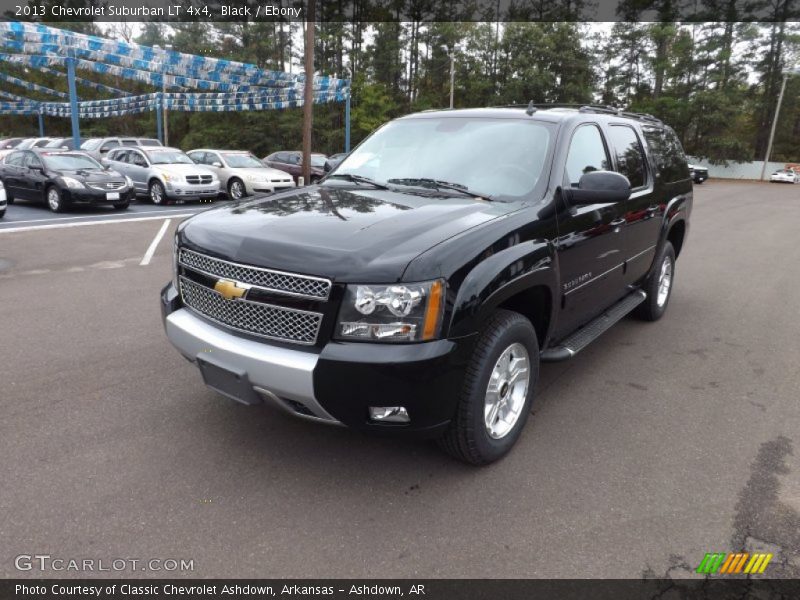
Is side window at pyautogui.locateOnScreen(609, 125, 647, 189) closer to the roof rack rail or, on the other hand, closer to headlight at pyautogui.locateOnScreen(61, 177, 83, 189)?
the roof rack rail

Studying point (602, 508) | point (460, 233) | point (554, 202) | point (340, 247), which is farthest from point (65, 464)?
point (554, 202)

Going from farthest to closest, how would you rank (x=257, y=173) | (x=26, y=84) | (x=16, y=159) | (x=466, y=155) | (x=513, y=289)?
(x=26, y=84) → (x=257, y=173) → (x=16, y=159) → (x=466, y=155) → (x=513, y=289)

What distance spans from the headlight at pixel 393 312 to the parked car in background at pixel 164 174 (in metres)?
15.0

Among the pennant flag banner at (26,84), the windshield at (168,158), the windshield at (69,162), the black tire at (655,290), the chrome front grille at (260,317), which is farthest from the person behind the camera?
the pennant flag banner at (26,84)

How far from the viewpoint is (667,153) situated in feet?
18.7

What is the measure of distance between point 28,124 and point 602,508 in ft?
233

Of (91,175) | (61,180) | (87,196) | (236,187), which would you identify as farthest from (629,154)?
(236,187)

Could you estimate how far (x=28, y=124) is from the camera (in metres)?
59.8

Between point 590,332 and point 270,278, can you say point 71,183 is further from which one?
point 590,332

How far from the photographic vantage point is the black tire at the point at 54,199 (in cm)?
1370

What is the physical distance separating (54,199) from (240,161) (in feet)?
19.4

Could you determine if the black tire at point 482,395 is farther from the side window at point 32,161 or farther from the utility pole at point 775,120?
the utility pole at point 775,120

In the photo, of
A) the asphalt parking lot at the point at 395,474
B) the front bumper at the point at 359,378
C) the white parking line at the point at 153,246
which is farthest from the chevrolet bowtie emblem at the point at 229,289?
the white parking line at the point at 153,246
